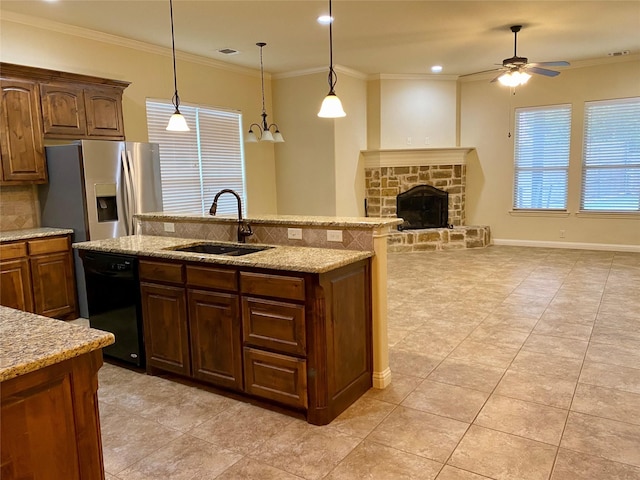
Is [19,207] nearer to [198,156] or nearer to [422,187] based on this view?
[198,156]

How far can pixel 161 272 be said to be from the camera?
Answer: 123 inches

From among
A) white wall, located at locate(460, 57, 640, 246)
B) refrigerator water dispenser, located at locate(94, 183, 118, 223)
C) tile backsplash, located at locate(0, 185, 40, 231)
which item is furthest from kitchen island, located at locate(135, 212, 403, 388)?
white wall, located at locate(460, 57, 640, 246)

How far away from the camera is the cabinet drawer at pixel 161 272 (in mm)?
3045

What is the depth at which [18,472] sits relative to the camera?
1.32 m

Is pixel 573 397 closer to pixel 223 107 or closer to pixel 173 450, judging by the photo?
pixel 173 450

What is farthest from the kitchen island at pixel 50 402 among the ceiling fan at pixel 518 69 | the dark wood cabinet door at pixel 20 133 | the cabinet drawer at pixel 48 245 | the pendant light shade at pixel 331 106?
the ceiling fan at pixel 518 69

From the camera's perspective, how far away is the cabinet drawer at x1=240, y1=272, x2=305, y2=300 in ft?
8.34

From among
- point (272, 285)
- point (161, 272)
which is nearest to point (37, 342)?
point (272, 285)

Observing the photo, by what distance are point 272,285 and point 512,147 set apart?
6.70 metres

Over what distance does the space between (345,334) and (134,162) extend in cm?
320

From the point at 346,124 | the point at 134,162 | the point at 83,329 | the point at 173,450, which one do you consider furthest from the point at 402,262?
the point at 83,329

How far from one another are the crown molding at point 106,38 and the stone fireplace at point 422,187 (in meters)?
2.91

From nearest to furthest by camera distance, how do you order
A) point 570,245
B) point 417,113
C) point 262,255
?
point 262,255 → point 570,245 → point 417,113

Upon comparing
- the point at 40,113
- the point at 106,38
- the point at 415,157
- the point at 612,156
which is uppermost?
the point at 106,38
